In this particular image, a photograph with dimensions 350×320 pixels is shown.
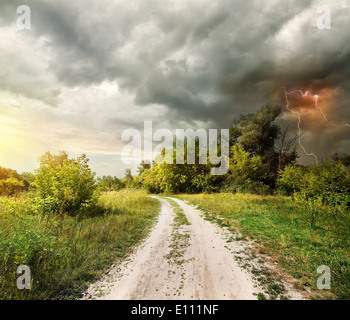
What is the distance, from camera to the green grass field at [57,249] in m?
3.84

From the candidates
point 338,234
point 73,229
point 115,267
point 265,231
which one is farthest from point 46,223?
point 338,234

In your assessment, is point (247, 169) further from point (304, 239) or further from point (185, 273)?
point (185, 273)

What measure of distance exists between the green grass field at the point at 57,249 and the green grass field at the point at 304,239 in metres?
5.76

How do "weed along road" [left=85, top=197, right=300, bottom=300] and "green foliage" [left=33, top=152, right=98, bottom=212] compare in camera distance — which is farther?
"green foliage" [left=33, top=152, right=98, bottom=212]

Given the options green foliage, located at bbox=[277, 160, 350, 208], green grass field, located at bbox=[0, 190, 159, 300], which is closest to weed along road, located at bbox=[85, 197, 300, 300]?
green grass field, located at bbox=[0, 190, 159, 300]

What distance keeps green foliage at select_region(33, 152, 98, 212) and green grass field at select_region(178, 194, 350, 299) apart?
27.9 feet

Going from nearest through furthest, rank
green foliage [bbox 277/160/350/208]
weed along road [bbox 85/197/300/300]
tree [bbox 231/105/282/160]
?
1. weed along road [bbox 85/197/300/300]
2. green foliage [bbox 277/160/350/208]
3. tree [bbox 231/105/282/160]

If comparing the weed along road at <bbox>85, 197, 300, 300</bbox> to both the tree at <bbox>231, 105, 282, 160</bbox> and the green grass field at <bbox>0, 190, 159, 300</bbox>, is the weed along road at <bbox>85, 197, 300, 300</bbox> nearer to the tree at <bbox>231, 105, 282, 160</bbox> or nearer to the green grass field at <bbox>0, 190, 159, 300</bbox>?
the green grass field at <bbox>0, 190, 159, 300</bbox>

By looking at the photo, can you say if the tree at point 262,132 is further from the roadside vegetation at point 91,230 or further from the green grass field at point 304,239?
the green grass field at point 304,239

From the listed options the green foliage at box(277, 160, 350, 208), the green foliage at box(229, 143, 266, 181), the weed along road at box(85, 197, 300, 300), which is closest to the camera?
the weed along road at box(85, 197, 300, 300)

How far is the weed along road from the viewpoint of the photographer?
378cm

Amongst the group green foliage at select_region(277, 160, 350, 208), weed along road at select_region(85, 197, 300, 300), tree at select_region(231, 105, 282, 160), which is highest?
tree at select_region(231, 105, 282, 160)

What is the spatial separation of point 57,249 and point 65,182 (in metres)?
4.60

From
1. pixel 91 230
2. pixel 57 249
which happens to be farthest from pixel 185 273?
pixel 91 230
